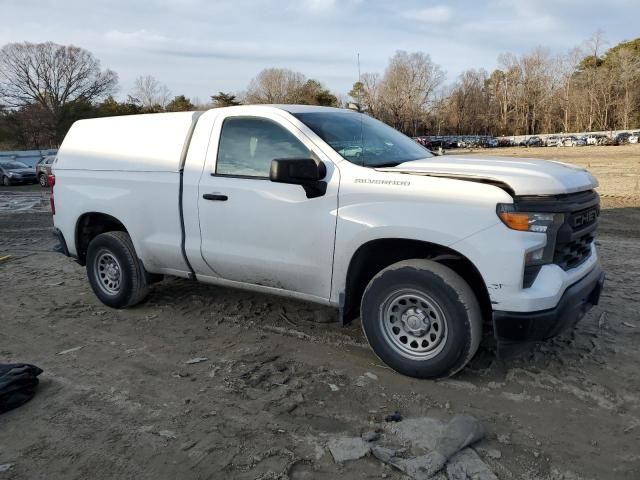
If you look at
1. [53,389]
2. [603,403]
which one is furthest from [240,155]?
[603,403]

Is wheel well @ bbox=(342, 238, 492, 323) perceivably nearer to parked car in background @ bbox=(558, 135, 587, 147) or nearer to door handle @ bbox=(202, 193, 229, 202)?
door handle @ bbox=(202, 193, 229, 202)

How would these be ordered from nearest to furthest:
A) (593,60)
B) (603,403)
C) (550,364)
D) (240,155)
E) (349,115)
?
(603,403)
(550,364)
(240,155)
(349,115)
(593,60)

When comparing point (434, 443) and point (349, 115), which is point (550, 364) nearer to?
point (434, 443)

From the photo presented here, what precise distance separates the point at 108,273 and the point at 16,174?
22.4 metres

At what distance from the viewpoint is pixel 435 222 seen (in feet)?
12.0

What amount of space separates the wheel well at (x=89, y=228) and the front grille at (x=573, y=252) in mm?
Answer: 4285

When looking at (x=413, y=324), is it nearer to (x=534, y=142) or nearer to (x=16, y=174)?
(x=16, y=174)

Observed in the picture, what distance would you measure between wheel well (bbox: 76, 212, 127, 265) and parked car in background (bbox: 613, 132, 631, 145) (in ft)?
208

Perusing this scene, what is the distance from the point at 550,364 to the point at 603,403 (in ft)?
1.93

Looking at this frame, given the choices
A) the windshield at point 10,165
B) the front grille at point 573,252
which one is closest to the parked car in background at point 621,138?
the windshield at point 10,165

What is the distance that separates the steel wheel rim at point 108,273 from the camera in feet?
18.7

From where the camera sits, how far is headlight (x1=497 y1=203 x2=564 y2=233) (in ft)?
11.2

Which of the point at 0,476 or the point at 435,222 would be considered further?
the point at 435,222

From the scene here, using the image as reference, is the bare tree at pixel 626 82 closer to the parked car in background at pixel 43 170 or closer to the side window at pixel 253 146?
the parked car in background at pixel 43 170
